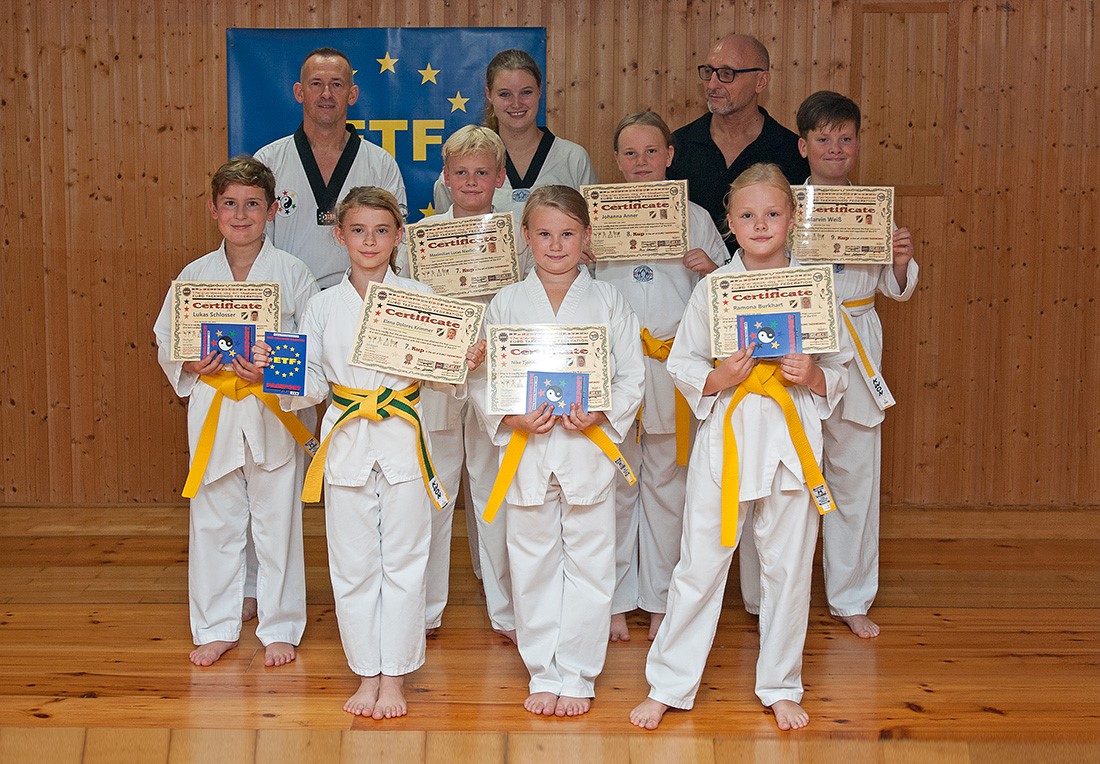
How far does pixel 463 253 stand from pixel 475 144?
0.33m

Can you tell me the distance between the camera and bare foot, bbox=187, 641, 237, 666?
11.2 feet

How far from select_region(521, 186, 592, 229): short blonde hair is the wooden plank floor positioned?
133 cm

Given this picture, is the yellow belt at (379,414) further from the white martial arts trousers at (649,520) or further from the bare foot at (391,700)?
the white martial arts trousers at (649,520)

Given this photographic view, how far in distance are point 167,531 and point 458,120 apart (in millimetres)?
2125

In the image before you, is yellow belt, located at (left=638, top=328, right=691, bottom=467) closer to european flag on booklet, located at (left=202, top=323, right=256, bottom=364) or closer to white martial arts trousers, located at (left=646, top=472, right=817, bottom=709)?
white martial arts trousers, located at (left=646, top=472, right=817, bottom=709)

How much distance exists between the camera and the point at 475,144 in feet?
11.3

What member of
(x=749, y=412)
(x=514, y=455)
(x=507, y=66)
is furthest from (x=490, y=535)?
(x=507, y=66)

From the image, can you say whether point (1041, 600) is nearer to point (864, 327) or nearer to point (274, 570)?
point (864, 327)

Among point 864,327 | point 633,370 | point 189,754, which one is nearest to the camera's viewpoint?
point 189,754

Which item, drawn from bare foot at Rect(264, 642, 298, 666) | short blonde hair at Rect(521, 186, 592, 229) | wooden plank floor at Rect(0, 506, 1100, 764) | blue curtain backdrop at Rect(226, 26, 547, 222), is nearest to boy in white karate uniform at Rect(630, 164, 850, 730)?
wooden plank floor at Rect(0, 506, 1100, 764)

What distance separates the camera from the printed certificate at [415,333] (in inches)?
119

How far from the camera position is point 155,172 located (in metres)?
5.00

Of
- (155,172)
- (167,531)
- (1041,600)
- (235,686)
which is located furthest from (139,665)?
(1041,600)

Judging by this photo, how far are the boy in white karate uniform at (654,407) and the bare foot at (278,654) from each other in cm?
99
